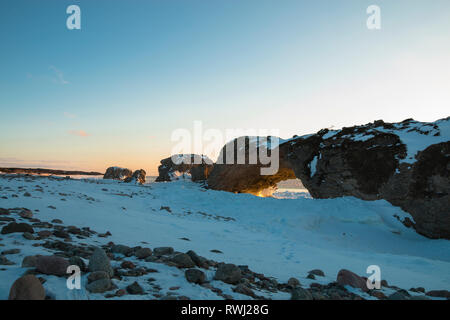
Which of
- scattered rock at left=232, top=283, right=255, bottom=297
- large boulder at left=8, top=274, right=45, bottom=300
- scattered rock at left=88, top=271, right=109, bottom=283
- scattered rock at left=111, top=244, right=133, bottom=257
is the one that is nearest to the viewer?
large boulder at left=8, top=274, right=45, bottom=300

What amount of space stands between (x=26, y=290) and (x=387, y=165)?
11888 mm

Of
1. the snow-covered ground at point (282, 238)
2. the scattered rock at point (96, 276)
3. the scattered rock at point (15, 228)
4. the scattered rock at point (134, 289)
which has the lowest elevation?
the snow-covered ground at point (282, 238)

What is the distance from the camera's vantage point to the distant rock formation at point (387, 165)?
8328 millimetres


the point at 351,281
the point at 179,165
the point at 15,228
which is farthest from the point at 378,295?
the point at 179,165

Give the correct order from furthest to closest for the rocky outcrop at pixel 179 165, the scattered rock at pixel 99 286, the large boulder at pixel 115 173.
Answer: the large boulder at pixel 115 173 < the rocky outcrop at pixel 179 165 < the scattered rock at pixel 99 286

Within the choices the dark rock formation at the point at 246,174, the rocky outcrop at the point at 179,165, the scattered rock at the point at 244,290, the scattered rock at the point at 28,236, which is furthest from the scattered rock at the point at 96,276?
the rocky outcrop at the point at 179,165

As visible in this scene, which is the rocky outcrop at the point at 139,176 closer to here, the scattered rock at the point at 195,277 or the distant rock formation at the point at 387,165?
the distant rock formation at the point at 387,165

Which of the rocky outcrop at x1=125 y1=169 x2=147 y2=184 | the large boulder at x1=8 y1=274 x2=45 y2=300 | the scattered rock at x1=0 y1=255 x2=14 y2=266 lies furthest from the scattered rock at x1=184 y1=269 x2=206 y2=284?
the rocky outcrop at x1=125 y1=169 x2=147 y2=184

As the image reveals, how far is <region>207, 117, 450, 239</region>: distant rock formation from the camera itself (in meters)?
8.33

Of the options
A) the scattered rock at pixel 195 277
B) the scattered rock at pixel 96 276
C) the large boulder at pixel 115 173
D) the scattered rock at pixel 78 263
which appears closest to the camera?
the scattered rock at pixel 96 276

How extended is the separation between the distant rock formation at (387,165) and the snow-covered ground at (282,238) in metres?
0.65

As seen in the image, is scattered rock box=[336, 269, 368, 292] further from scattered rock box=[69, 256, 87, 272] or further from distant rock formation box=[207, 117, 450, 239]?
distant rock formation box=[207, 117, 450, 239]

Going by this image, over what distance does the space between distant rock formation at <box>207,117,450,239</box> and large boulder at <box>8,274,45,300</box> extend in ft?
33.7
